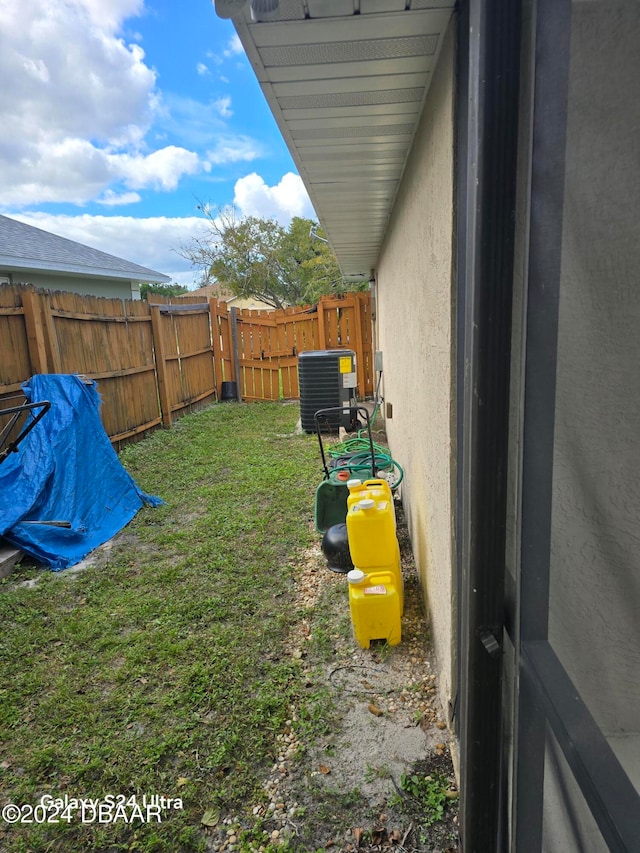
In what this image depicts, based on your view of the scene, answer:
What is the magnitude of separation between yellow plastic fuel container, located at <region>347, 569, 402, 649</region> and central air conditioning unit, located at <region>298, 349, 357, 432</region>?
453 centimetres

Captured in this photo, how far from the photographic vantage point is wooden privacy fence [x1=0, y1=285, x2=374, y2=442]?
4.84 metres

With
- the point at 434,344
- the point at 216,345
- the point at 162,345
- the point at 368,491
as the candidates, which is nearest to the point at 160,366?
the point at 162,345

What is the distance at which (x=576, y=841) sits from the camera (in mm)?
1023

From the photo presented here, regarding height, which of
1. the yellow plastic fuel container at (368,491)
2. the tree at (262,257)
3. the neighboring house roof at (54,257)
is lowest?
the yellow plastic fuel container at (368,491)

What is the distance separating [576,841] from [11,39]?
17.0 m

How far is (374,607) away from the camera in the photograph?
7.55 ft

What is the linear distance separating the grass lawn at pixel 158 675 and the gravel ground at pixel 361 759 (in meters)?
0.09

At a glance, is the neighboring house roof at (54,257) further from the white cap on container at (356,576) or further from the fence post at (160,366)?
the white cap on container at (356,576)

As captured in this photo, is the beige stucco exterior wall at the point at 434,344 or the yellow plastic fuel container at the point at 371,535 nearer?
the beige stucco exterior wall at the point at 434,344

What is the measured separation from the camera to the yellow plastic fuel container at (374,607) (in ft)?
7.50

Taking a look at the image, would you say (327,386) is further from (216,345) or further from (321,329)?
(216,345)

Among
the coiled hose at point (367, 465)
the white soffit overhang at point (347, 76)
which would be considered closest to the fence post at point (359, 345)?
the coiled hose at point (367, 465)

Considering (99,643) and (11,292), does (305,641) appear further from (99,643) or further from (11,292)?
(11,292)

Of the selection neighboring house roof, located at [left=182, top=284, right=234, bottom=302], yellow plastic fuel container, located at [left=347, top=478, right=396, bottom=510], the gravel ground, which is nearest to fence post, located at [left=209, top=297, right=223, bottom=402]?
neighboring house roof, located at [left=182, top=284, right=234, bottom=302]
